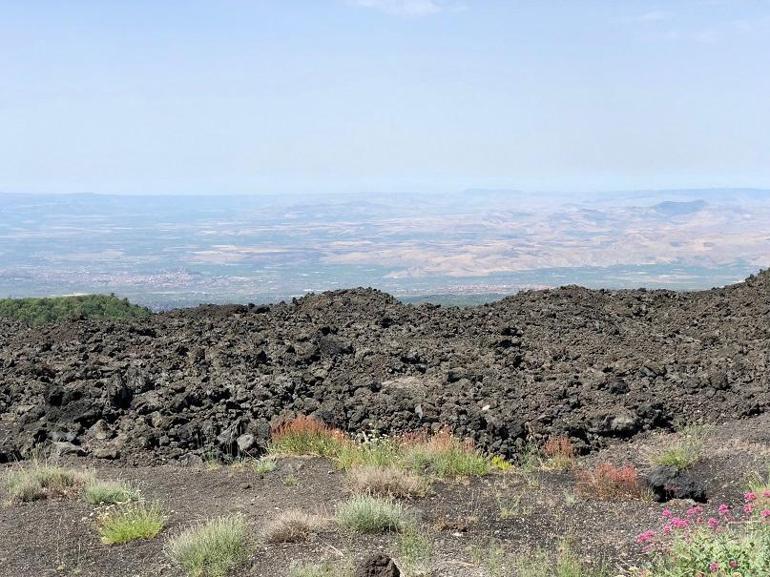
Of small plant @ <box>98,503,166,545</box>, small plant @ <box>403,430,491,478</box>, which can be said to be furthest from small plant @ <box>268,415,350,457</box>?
small plant @ <box>98,503,166,545</box>

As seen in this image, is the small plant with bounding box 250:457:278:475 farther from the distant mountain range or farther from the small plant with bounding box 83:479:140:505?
the distant mountain range

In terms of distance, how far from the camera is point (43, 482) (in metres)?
8.43

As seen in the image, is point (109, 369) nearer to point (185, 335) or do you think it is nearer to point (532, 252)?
point (185, 335)

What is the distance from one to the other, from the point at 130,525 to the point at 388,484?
91.8 inches

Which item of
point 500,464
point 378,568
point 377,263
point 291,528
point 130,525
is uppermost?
point 378,568

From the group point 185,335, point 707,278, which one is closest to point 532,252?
point 707,278

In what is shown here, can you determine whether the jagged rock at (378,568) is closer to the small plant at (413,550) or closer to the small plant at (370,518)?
the small plant at (413,550)

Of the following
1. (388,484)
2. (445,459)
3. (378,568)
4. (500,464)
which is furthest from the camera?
(500,464)

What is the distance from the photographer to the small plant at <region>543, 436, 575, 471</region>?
9.27 meters

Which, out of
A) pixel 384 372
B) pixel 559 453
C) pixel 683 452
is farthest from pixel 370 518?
pixel 384 372

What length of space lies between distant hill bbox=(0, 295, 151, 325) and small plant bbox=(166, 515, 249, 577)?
17557 millimetres

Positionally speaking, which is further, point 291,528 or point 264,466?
point 264,466

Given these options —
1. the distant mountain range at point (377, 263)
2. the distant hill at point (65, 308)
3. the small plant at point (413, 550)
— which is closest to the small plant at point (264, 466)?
the small plant at point (413, 550)

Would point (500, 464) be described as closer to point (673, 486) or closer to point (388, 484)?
point (388, 484)
